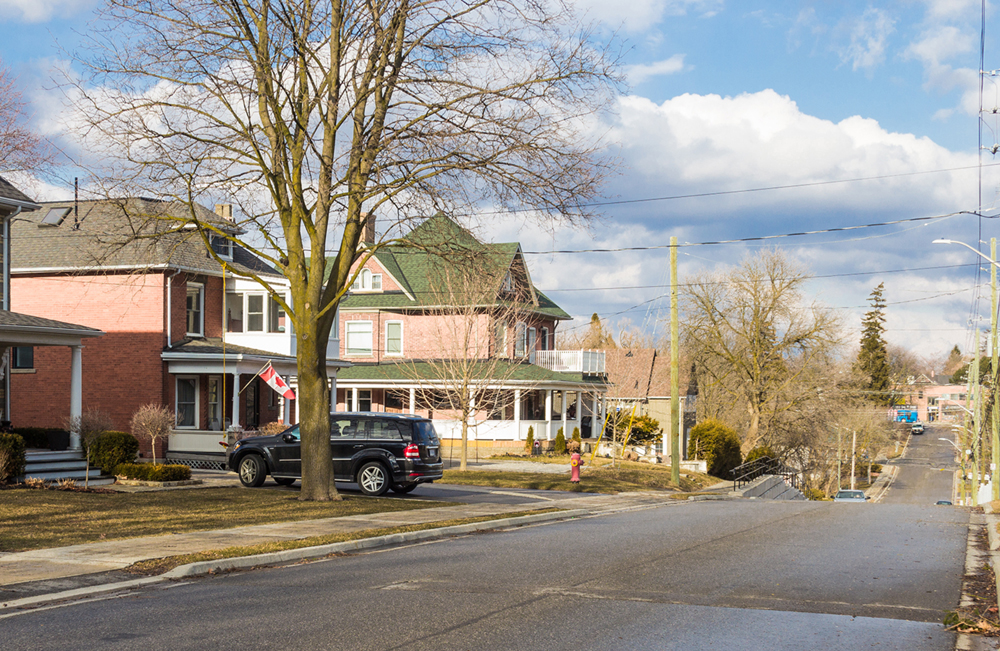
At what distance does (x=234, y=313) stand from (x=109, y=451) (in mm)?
13366

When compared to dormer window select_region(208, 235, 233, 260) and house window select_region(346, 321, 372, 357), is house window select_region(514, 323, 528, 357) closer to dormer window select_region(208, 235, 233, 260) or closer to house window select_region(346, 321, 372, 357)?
house window select_region(346, 321, 372, 357)

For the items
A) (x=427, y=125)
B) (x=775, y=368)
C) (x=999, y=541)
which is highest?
(x=427, y=125)

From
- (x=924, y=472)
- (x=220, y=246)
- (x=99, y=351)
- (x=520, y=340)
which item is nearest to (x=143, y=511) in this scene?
(x=99, y=351)

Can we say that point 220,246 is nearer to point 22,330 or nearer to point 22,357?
point 22,357

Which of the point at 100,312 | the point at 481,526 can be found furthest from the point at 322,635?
the point at 100,312

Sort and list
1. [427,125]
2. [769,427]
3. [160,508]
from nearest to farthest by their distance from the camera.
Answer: [160,508] < [427,125] < [769,427]

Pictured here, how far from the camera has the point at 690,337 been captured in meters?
59.2

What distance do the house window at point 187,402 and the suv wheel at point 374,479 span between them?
13.2m

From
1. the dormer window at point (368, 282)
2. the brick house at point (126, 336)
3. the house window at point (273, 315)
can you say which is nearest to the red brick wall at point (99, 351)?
the brick house at point (126, 336)

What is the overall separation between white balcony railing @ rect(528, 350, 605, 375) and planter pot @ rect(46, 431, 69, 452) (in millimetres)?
25913

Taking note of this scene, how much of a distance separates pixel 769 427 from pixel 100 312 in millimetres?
38995

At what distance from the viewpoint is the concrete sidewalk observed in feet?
33.3

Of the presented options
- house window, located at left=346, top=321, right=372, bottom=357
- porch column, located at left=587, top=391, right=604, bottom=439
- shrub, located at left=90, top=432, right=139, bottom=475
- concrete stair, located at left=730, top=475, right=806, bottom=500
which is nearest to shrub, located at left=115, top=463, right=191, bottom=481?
shrub, located at left=90, top=432, right=139, bottom=475

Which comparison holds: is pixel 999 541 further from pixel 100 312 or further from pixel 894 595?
pixel 100 312
